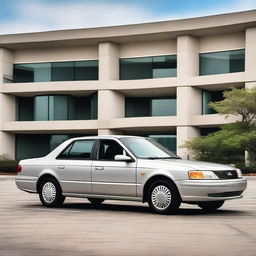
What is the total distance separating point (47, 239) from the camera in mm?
9234

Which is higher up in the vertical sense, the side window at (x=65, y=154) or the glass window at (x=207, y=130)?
the glass window at (x=207, y=130)

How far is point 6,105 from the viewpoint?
180ft

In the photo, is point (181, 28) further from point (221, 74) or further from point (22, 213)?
point (22, 213)

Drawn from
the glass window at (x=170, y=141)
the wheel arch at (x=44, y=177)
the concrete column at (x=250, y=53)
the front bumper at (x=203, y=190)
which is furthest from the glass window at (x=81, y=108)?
the front bumper at (x=203, y=190)

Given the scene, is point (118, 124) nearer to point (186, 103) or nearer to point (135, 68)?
point (135, 68)

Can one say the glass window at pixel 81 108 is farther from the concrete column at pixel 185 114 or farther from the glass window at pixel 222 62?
the glass window at pixel 222 62

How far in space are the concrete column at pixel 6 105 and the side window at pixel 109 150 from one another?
4120 centimetres

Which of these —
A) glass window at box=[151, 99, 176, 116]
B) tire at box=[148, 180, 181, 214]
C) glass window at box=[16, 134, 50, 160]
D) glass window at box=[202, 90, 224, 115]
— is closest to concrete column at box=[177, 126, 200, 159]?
glass window at box=[202, 90, 224, 115]

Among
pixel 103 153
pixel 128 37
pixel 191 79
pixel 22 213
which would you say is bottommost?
pixel 22 213

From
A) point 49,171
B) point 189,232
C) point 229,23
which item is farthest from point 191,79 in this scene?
point 189,232

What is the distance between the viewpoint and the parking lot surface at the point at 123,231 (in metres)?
8.28

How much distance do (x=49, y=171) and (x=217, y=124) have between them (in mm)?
34004

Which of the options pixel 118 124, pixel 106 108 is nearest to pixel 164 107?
pixel 118 124

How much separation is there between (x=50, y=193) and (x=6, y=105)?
41314 millimetres
